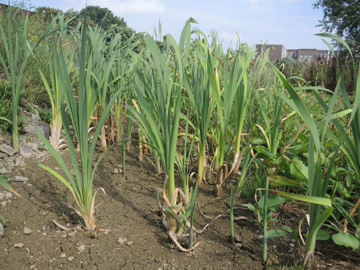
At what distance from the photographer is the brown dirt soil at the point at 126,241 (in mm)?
1156


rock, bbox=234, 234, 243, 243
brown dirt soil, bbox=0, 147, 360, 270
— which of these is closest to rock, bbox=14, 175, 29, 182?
brown dirt soil, bbox=0, 147, 360, 270

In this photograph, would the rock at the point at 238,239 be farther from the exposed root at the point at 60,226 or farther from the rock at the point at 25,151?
the rock at the point at 25,151

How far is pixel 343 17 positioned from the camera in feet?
62.0

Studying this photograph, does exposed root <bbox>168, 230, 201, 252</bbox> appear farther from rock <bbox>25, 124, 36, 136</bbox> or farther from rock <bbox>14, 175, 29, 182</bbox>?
rock <bbox>25, 124, 36, 136</bbox>

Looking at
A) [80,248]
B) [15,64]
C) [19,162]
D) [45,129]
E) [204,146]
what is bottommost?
[80,248]

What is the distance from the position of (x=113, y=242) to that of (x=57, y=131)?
111 centimetres

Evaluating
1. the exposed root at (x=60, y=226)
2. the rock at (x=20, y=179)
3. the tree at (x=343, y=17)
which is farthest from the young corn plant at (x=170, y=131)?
the tree at (x=343, y=17)

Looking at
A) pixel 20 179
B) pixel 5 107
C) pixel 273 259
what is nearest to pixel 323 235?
pixel 273 259

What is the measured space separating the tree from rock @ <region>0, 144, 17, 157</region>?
66.6 feet

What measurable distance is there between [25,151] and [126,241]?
1.16m

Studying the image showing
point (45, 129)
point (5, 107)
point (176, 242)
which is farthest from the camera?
point (45, 129)

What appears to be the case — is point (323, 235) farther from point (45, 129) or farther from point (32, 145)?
point (45, 129)

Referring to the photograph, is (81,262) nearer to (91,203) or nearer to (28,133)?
(91,203)

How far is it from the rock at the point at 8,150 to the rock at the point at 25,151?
0.05 metres
